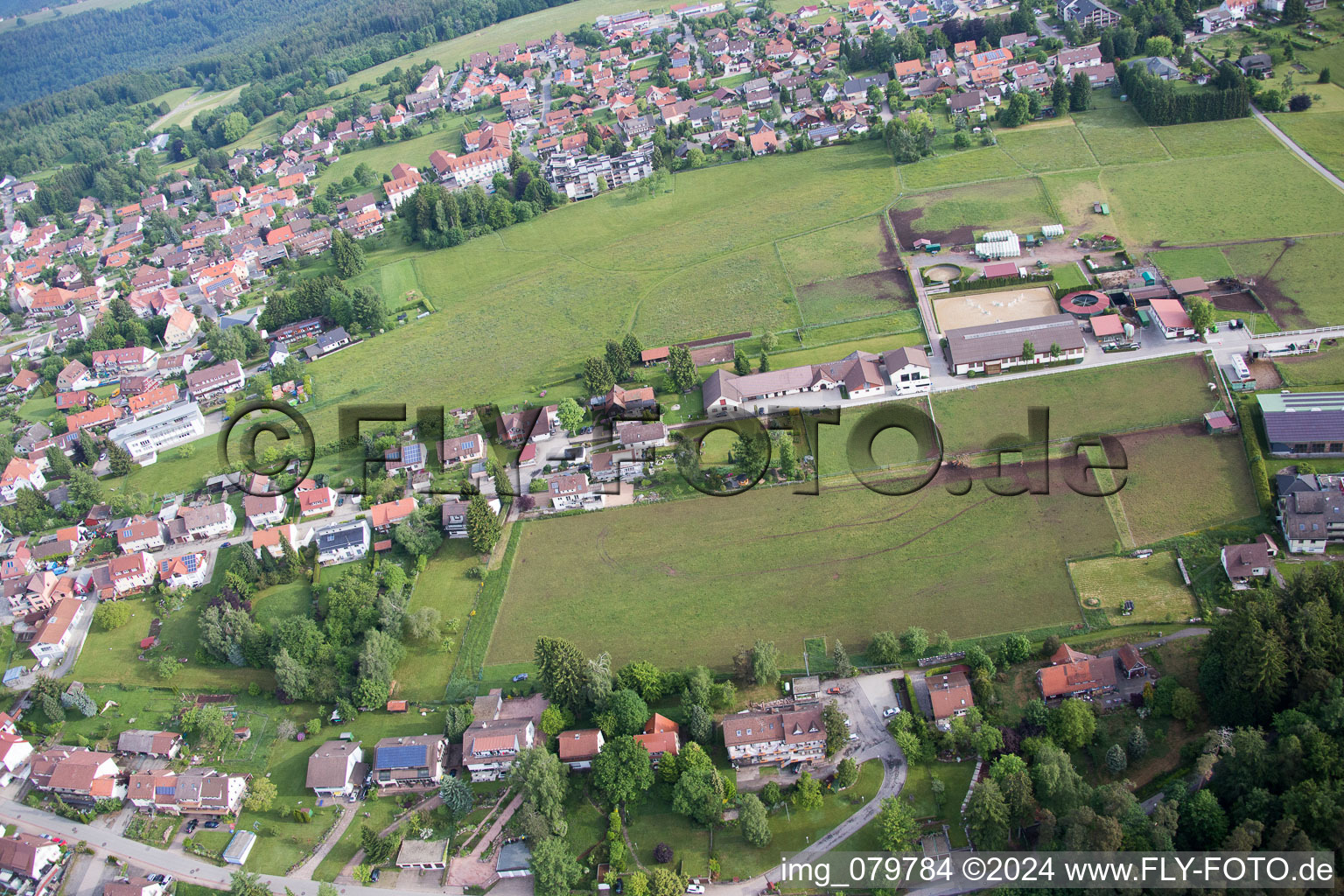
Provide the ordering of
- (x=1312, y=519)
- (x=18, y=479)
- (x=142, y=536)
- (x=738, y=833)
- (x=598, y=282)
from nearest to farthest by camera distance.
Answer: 1. (x=738, y=833)
2. (x=1312, y=519)
3. (x=142, y=536)
4. (x=18, y=479)
5. (x=598, y=282)

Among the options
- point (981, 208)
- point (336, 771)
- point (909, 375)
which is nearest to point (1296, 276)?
point (981, 208)

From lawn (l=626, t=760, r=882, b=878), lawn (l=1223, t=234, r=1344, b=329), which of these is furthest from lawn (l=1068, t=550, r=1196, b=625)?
lawn (l=1223, t=234, r=1344, b=329)

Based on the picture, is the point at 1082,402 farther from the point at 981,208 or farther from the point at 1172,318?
the point at 981,208

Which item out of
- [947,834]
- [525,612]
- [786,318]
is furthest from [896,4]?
[947,834]

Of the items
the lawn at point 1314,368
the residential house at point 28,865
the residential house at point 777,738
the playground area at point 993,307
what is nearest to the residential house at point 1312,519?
the lawn at point 1314,368

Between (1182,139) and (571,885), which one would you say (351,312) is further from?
(1182,139)

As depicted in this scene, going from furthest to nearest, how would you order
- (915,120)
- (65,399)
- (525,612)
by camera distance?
(915,120) < (65,399) < (525,612)
